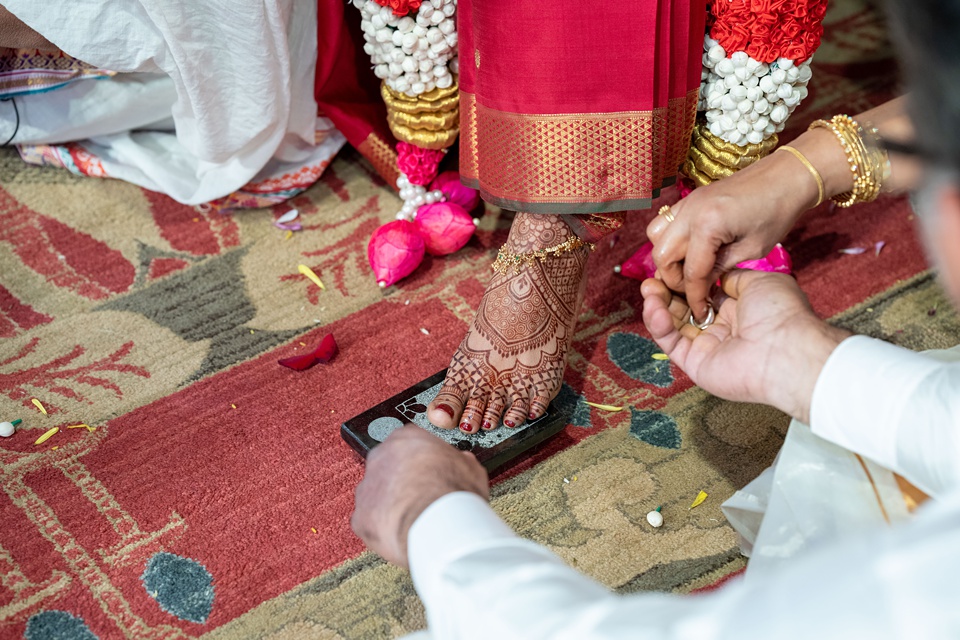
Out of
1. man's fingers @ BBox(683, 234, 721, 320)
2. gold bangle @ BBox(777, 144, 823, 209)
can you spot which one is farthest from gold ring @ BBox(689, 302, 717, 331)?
gold bangle @ BBox(777, 144, 823, 209)

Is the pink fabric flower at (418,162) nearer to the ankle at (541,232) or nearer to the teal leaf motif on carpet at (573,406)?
the ankle at (541,232)

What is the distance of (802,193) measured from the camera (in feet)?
3.76

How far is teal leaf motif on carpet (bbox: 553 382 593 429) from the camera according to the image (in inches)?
54.8

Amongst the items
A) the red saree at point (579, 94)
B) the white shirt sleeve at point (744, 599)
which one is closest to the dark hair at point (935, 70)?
the white shirt sleeve at point (744, 599)

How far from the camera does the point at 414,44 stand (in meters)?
1.48

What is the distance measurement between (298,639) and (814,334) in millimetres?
684

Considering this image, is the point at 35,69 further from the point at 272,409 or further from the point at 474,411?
the point at 474,411

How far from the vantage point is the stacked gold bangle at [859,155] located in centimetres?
117

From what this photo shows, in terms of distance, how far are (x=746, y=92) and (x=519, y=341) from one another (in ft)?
1.64

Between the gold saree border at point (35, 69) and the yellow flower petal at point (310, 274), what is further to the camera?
the gold saree border at point (35, 69)

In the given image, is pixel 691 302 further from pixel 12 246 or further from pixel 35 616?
pixel 12 246

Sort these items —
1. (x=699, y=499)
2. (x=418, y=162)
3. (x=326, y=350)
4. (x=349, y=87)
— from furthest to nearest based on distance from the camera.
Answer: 1. (x=349, y=87)
2. (x=418, y=162)
3. (x=326, y=350)
4. (x=699, y=499)

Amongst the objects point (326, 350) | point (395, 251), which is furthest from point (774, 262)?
point (326, 350)

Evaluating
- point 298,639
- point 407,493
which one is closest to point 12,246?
point 298,639
